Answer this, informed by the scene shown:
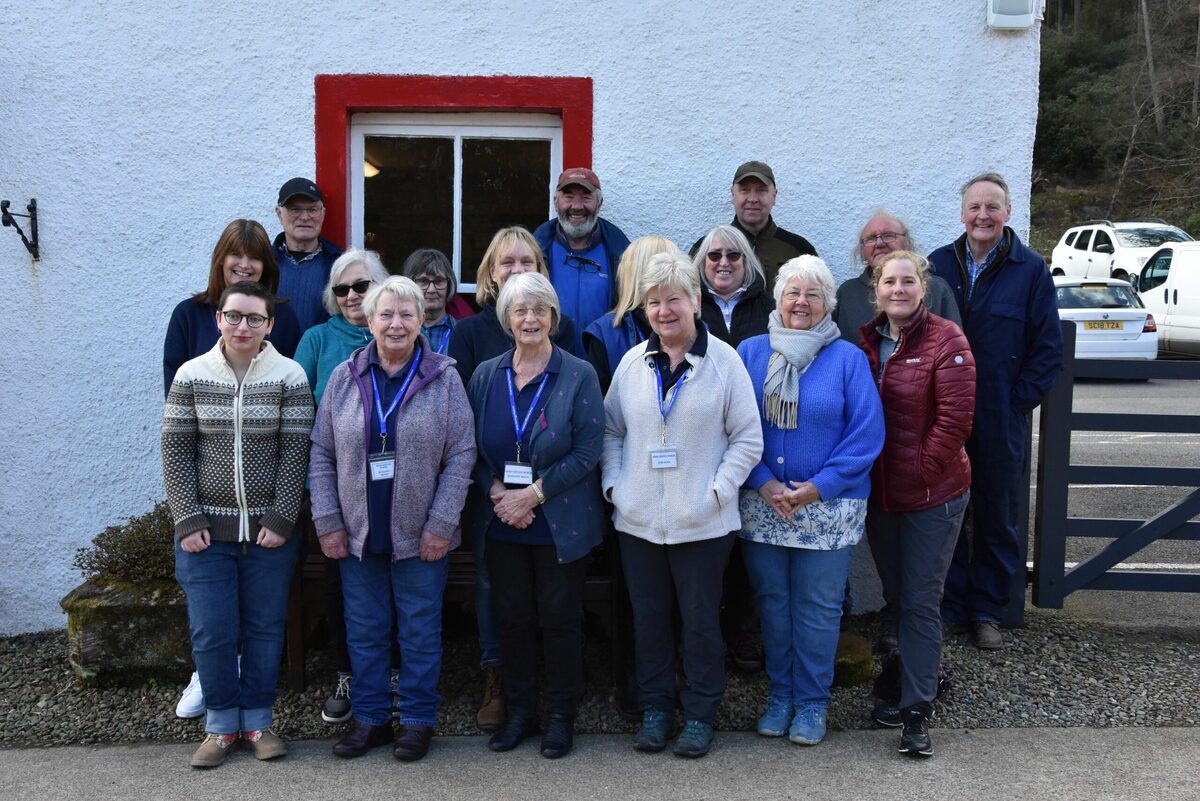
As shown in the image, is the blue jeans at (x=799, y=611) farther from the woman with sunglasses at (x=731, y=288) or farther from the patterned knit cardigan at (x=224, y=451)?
the patterned knit cardigan at (x=224, y=451)

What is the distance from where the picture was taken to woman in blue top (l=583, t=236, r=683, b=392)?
420 cm

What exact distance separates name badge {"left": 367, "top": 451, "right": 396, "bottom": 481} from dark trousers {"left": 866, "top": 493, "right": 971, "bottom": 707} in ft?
6.08

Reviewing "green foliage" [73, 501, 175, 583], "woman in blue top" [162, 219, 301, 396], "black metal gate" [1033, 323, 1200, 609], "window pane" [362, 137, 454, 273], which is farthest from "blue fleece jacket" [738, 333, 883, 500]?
"green foliage" [73, 501, 175, 583]

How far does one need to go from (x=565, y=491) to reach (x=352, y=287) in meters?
1.26

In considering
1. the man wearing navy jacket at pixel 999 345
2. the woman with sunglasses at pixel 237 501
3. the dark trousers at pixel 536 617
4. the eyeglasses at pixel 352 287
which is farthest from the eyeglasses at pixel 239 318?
the man wearing navy jacket at pixel 999 345

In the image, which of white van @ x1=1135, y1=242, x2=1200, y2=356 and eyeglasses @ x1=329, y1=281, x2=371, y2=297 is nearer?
eyeglasses @ x1=329, y1=281, x2=371, y2=297

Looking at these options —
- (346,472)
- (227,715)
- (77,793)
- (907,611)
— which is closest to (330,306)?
(346,472)

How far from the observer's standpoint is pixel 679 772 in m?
3.68

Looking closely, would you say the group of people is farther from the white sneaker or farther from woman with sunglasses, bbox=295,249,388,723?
the white sneaker

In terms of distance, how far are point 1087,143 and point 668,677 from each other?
114 feet

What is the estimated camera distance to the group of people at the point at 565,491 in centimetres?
371

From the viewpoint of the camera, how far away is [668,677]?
3875 mm

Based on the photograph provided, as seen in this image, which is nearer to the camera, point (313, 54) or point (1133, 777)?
point (1133, 777)

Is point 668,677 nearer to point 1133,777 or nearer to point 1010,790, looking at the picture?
point 1010,790
